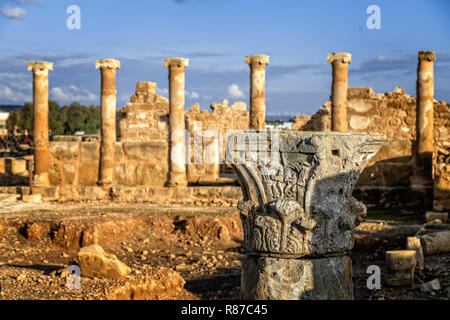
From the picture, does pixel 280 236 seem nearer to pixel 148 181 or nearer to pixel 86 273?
pixel 86 273

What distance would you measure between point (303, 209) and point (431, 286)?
2.80 metres

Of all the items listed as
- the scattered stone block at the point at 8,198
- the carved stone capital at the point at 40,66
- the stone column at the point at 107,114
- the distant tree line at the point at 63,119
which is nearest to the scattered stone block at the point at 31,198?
the scattered stone block at the point at 8,198

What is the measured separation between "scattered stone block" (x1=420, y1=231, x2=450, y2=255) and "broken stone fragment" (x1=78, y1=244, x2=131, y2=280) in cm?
425

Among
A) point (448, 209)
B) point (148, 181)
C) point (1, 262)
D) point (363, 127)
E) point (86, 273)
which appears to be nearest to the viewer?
point (86, 273)

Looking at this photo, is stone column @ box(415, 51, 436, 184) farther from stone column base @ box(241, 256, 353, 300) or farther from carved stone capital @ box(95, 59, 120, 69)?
stone column base @ box(241, 256, 353, 300)

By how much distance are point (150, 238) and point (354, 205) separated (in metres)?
5.54

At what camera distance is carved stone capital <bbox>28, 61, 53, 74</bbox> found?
13.8 metres

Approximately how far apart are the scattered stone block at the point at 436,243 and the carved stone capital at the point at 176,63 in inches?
283

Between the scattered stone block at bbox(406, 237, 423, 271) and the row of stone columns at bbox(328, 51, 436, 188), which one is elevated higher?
the row of stone columns at bbox(328, 51, 436, 188)

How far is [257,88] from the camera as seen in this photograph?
13.8 metres

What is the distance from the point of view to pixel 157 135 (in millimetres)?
21500

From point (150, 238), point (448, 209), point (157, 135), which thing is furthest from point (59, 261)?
point (157, 135)

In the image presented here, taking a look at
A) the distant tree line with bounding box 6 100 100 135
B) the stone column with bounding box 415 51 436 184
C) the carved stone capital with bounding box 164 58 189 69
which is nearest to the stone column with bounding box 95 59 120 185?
the carved stone capital with bounding box 164 58 189 69

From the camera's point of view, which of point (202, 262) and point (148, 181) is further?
point (148, 181)
